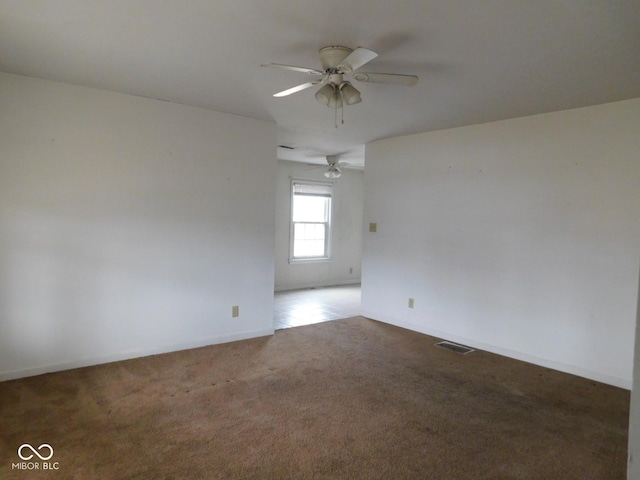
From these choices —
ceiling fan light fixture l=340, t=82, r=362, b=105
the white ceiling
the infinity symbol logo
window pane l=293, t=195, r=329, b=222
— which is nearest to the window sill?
window pane l=293, t=195, r=329, b=222

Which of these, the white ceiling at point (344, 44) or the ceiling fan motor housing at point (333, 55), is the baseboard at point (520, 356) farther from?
the ceiling fan motor housing at point (333, 55)

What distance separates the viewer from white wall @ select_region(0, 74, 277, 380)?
3.11 metres

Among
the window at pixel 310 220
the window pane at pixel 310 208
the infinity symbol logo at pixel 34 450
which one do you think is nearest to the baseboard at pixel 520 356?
the window at pixel 310 220

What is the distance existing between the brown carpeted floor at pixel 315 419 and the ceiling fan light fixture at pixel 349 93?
7.03ft

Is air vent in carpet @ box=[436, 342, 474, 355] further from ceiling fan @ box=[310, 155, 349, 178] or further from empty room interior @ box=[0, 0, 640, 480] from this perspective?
ceiling fan @ box=[310, 155, 349, 178]

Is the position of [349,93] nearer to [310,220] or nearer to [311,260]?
[310,220]

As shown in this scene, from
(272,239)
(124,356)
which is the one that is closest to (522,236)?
(272,239)

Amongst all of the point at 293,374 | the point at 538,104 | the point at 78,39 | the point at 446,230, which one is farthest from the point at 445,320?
the point at 78,39

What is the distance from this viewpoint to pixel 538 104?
3.41 m

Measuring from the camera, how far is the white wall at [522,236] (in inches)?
130

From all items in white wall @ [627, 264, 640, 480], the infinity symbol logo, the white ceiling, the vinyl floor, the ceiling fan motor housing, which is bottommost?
the infinity symbol logo

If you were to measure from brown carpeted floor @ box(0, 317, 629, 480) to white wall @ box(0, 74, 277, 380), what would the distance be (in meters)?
0.33

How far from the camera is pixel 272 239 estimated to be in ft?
14.8

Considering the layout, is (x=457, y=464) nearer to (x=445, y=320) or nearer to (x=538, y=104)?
(x=445, y=320)
